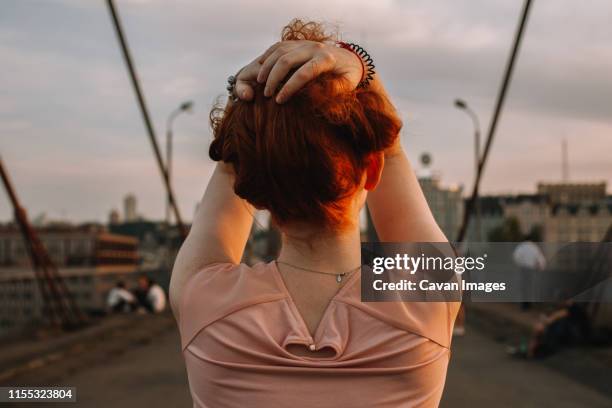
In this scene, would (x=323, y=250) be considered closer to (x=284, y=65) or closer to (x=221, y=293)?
(x=221, y=293)

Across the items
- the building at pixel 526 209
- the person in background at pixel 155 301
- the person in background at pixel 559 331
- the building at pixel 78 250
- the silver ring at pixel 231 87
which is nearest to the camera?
the silver ring at pixel 231 87

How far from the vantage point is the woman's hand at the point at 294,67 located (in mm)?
1157

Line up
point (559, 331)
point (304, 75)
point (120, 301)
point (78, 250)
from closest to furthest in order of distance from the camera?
point (304, 75) → point (559, 331) → point (120, 301) → point (78, 250)

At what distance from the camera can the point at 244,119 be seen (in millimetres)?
1211

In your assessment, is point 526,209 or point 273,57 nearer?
point 273,57

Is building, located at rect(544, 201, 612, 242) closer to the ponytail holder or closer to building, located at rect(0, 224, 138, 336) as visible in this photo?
building, located at rect(0, 224, 138, 336)

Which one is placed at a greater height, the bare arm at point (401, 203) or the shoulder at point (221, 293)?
the bare arm at point (401, 203)

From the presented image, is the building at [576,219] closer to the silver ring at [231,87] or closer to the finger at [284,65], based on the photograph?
the silver ring at [231,87]

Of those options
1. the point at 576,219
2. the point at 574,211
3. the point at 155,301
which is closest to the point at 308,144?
the point at 155,301

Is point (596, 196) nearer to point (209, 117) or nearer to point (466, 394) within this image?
point (466, 394)

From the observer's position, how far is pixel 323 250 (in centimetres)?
129

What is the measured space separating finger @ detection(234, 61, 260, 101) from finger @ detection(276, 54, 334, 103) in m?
0.05

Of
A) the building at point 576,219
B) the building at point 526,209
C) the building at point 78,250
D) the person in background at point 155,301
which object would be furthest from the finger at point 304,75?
the building at point 526,209

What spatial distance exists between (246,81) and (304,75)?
10 cm
